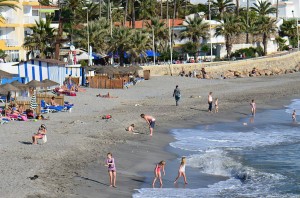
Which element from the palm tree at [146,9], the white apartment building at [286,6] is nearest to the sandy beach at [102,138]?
the palm tree at [146,9]

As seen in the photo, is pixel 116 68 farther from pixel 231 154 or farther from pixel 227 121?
pixel 231 154

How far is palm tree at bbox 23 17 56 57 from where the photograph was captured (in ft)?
191

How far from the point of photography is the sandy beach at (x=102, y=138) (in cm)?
2181

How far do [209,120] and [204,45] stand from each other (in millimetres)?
41710

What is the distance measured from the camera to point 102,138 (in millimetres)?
30531

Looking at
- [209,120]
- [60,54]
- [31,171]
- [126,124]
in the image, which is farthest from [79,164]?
[60,54]

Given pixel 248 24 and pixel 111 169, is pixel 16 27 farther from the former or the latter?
pixel 111 169

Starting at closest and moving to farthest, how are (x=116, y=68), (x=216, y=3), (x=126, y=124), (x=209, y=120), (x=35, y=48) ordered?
1. (x=126, y=124)
2. (x=209, y=120)
3. (x=116, y=68)
4. (x=35, y=48)
5. (x=216, y=3)

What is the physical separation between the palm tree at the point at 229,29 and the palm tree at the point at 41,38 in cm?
2494

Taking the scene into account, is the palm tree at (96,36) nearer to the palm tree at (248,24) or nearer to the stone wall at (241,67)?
the stone wall at (241,67)

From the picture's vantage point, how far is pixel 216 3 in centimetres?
9069

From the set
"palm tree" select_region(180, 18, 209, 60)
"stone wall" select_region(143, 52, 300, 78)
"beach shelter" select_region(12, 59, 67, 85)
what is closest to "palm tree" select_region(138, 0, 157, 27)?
"palm tree" select_region(180, 18, 209, 60)

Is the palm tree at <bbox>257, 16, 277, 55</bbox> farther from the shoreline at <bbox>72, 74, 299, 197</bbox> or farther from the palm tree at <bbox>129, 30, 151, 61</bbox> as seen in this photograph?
the shoreline at <bbox>72, 74, 299, 197</bbox>

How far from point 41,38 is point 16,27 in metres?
5.08
